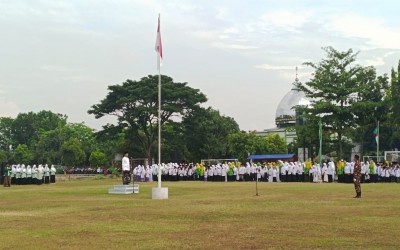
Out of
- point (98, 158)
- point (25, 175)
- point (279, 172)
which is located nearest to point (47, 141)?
point (98, 158)

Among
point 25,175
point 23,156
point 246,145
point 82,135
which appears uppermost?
point 82,135

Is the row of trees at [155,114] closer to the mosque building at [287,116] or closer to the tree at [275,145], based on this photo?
the tree at [275,145]

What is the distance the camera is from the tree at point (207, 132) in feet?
196

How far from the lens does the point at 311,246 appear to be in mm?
10695

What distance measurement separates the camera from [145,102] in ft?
191

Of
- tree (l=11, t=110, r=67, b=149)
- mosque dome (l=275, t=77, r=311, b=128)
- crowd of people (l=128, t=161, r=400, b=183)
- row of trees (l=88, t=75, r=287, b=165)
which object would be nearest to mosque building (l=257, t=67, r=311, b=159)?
mosque dome (l=275, t=77, r=311, b=128)

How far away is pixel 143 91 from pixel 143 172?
11.6 metres

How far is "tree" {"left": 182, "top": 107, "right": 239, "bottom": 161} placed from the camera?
196ft

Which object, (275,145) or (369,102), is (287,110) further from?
(369,102)

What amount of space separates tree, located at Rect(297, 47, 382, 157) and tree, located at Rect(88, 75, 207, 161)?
1186cm

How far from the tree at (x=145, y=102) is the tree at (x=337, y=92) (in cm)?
1186

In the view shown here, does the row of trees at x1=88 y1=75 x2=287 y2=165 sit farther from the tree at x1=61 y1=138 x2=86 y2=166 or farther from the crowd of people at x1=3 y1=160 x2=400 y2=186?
the tree at x1=61 y1=138 x2=86 y2=166

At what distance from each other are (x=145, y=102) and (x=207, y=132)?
340 inches

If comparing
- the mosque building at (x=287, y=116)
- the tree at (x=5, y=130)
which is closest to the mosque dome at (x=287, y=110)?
the mosque building at (x=287, y=116)
